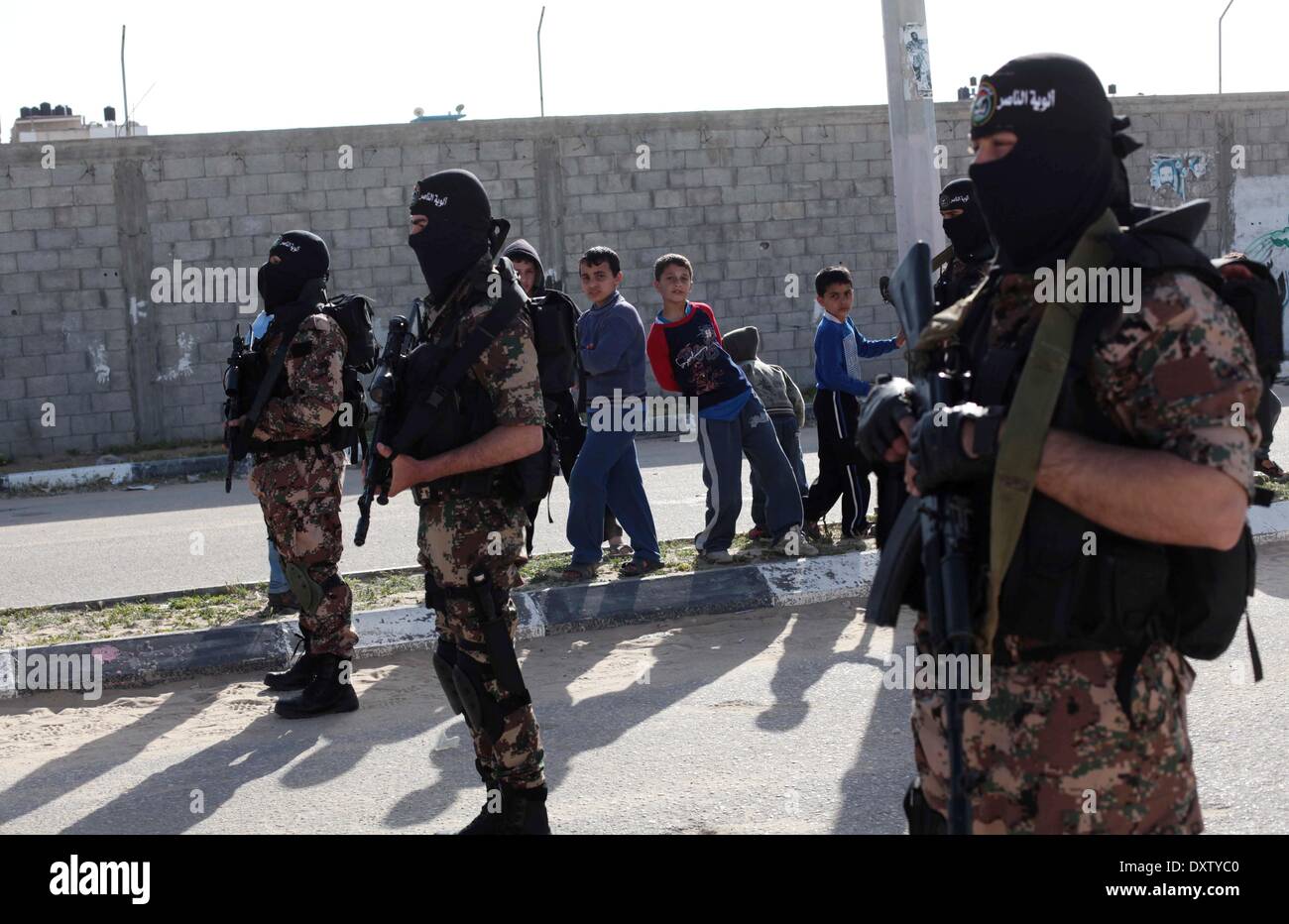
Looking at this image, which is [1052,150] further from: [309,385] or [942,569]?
[309,385]

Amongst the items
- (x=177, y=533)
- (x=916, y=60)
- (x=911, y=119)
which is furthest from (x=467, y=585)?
(x=177, y=533)

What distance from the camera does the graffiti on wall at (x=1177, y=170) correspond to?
18078mm

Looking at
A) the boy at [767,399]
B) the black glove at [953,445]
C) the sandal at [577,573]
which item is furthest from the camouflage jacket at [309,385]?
the black glove at [953,445]

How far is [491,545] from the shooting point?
3832mm

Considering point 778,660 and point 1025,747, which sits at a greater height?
point 1025,747

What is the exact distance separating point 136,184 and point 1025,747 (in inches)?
585

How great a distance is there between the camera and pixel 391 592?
23.1 feet

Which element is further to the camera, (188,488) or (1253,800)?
(188,488)

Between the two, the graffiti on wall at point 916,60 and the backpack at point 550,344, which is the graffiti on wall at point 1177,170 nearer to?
Result: the graffiti on wall at point 916,60

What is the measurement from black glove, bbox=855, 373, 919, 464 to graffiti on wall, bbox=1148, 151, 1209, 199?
17.2m

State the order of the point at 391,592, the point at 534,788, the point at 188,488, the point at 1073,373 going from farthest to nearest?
the point at 188,488, the point at 391,592, the point at 534,788, the point at 1073,373

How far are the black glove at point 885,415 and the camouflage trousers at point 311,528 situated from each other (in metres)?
3.35
